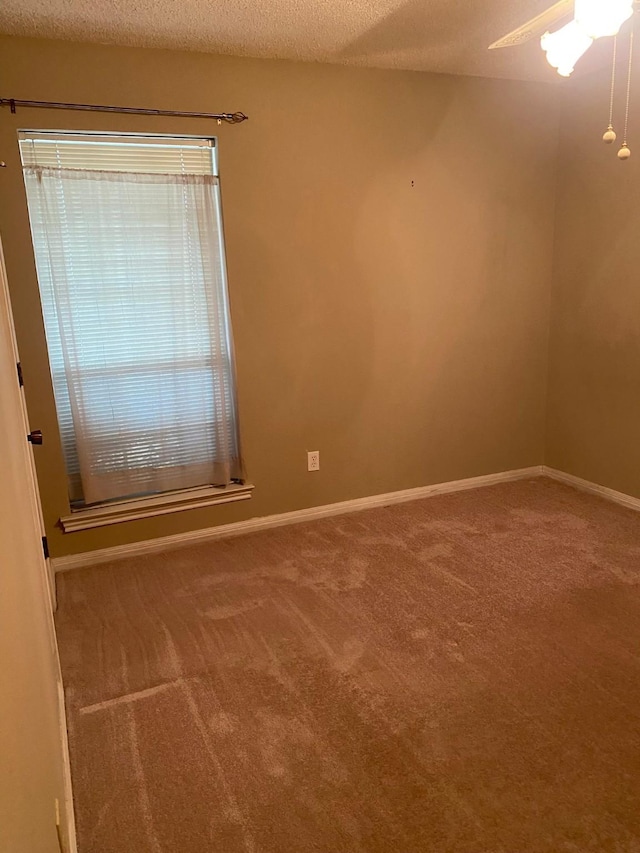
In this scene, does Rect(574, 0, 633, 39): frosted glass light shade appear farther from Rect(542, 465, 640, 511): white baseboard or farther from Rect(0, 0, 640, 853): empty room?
Rect(542, 465, 640, 511): white baseboard

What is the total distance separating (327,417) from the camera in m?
3.31

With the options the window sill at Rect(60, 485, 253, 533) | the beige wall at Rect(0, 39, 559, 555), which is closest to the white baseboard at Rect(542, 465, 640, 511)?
the beige wall at Rect(0, 39, 559, 555)

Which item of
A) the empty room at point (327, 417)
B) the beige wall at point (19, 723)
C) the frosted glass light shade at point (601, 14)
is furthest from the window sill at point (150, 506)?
the frosted glass light shade at point (601, 14)

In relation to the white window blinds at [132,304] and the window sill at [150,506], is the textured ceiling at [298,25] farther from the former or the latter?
the window sill at [150,506]

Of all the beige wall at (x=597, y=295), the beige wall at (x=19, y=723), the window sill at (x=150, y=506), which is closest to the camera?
the beige wall at (x=19, y=723)

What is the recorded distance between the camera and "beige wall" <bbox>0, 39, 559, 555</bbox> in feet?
8.66

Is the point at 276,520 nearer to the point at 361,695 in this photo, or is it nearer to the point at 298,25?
the point at 361,695

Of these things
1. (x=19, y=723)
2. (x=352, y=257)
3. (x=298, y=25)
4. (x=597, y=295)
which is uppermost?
(x=298, y=25)

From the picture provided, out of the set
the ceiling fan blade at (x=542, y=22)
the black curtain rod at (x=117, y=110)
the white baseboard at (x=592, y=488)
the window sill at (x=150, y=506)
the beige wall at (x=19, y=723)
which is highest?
the black curtain rod at (x=117, y=110)

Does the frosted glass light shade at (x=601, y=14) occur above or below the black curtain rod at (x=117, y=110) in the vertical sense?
below

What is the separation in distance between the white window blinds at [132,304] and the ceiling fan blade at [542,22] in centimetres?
150

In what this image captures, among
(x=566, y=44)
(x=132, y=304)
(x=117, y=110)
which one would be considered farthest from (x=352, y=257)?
(x=566, y=44)

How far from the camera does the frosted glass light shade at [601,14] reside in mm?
1440

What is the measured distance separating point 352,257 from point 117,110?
133cm
